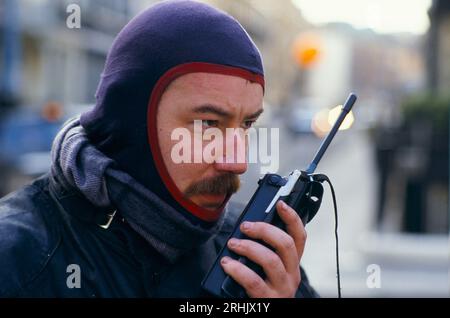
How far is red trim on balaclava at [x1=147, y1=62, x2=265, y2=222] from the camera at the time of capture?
124 centimetres

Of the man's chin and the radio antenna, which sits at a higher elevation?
the radio antenna

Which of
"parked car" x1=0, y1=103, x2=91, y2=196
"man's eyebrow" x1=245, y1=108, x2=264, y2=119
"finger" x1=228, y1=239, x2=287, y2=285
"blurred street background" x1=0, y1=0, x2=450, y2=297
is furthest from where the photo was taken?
"parked car" x1=0, y1=103, x2=91, y2=196

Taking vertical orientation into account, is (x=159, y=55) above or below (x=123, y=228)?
above

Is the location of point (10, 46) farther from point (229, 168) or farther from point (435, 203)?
point (229, 168)

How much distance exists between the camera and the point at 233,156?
1.24 m

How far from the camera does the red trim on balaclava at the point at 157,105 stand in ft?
4.08

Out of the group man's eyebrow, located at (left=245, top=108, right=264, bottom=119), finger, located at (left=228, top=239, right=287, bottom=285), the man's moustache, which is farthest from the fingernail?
man's eyebrow, located at (left=245, top=108, right=264, bottom=119)

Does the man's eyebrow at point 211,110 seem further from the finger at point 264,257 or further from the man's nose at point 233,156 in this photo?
the finger at point 264,257

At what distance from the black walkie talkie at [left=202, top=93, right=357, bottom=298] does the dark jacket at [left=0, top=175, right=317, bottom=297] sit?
0.34ft

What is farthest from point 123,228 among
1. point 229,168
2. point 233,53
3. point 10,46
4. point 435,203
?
point 10,46

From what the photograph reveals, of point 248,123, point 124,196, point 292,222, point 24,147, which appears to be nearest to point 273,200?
point 292,222

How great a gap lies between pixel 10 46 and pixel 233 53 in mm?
17198

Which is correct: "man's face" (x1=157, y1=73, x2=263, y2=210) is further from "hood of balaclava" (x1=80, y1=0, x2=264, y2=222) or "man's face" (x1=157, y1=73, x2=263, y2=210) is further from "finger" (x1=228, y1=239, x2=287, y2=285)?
"finger" (x1=228, y1=239, x2=287, y2=285)
